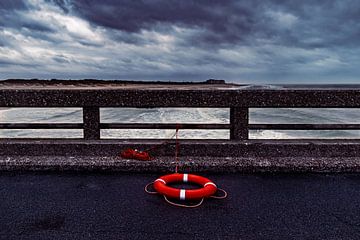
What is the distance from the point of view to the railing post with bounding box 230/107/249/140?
504 cm

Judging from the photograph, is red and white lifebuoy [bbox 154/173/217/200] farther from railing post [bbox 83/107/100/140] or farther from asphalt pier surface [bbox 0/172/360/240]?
railing post [bbox 83/107/100/140]

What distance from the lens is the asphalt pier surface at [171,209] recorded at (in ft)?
9.27

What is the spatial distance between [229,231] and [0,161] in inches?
146

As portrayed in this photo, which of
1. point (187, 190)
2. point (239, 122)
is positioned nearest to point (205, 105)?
point (239, 122)

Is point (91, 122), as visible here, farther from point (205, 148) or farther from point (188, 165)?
point (205, 148)

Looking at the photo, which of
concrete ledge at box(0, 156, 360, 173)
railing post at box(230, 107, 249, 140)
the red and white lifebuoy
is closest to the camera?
the red and white lifebuoy

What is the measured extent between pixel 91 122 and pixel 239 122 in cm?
248

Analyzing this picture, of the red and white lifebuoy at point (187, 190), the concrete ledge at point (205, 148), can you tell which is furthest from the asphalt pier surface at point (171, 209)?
the concrete ledge at point (205, 148)

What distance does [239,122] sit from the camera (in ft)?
16.8

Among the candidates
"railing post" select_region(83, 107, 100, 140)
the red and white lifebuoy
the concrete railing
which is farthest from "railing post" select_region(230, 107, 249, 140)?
"railing post" select_region(83, 107, 100, 140)

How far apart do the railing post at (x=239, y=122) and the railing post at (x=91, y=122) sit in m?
2.25

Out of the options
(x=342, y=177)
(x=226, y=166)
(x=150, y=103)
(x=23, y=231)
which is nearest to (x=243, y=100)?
(x=226, y=166)

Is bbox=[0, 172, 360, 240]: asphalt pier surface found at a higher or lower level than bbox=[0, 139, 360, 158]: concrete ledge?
lower

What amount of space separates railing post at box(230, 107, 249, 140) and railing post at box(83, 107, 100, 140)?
225 cm
